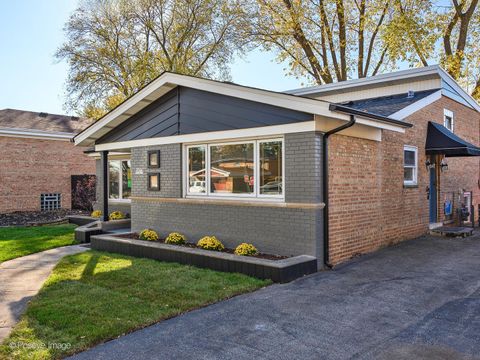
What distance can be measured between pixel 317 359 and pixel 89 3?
26.1m

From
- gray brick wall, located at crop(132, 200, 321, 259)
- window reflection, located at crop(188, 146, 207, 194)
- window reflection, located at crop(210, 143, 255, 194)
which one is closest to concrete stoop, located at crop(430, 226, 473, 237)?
gray brick wall, located at crop(132, 200, 321, 259)

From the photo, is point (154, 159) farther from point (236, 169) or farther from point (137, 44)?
point (137, 44)

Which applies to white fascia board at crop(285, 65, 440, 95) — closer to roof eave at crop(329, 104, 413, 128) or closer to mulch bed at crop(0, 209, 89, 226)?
roof eave at crop(329, 104, 413, 128)

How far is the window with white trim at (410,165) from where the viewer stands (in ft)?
35.6

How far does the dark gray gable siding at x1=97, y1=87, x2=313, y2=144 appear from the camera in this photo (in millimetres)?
8227

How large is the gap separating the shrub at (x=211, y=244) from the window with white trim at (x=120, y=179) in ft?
22.0

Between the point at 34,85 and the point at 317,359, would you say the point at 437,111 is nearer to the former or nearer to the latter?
the point at 317,359

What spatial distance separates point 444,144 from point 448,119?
2717mm

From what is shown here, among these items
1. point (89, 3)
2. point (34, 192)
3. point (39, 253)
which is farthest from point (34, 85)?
point (39, 253)


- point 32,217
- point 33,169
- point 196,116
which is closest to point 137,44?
point 33,169

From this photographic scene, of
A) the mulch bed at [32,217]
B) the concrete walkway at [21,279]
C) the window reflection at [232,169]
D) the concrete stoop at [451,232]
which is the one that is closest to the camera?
the concrete walkway at [21,279]

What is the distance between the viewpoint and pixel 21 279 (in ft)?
24.1

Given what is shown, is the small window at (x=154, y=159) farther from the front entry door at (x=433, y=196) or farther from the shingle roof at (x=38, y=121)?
the shingle roof at (x=38, y=121)

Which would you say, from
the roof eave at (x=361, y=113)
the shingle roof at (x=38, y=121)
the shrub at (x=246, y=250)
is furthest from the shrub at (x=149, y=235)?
the shingle roof at (x=38, y=121)
